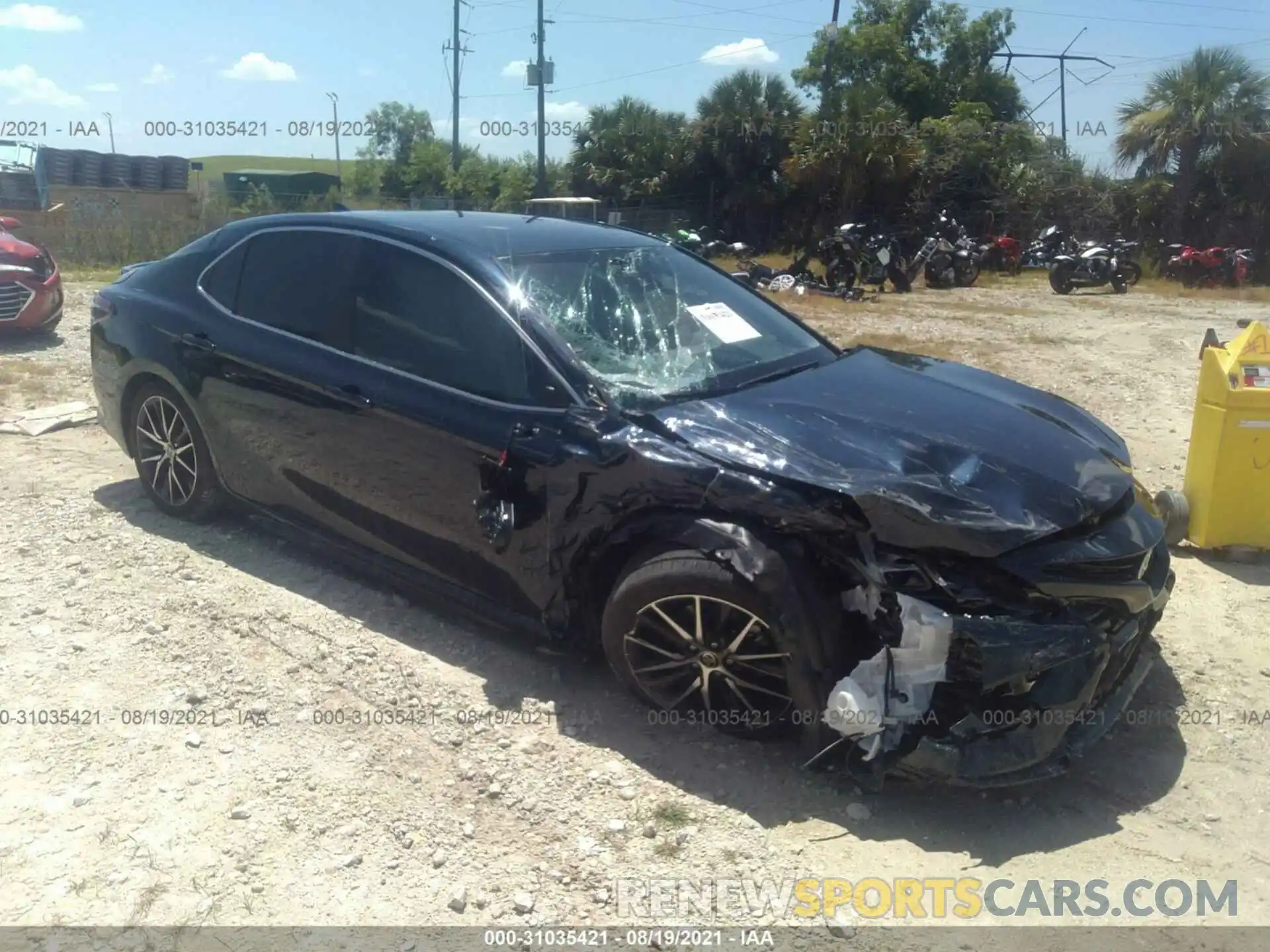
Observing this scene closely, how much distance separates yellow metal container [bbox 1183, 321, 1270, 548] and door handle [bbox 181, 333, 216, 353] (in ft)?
15.1

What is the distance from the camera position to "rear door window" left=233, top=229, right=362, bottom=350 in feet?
14.5

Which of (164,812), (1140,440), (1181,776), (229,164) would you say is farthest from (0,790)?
(229,164)

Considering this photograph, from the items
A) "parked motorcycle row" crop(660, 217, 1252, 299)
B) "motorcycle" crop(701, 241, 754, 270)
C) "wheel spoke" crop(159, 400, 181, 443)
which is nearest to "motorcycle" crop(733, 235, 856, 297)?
"parked motorcycle row" crop(660, 217, 1252, 299)

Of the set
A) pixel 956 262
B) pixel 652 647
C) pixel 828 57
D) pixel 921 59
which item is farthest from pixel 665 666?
pixel 921 59

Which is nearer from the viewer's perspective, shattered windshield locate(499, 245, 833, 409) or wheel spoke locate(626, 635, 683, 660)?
wheel spoke locate(626, 635, 683, 660)

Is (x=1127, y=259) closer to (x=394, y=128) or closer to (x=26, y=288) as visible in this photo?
(x=26, y=288)

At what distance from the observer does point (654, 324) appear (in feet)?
13.6

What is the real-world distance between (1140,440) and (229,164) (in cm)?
7998

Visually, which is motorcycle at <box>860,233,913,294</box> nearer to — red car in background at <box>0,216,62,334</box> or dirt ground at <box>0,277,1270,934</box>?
red car in background at <box>0,216,62,334</box>

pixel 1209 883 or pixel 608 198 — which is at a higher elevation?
pixel 608 198

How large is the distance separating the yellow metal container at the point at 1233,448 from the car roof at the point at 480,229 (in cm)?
271

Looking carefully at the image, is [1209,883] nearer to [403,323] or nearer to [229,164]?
[403,323]

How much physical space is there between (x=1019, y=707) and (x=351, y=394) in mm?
2654

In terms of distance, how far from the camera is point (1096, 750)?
11.7 ft
